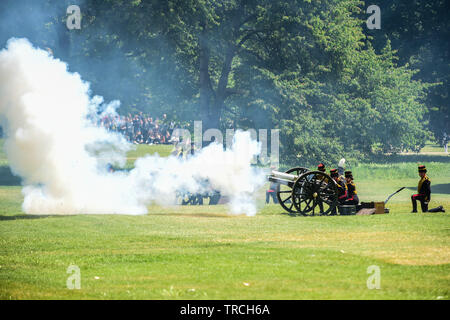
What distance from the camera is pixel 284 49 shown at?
33.8m

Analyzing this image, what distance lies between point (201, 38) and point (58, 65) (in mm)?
14675

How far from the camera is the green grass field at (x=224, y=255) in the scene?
35.1 feet

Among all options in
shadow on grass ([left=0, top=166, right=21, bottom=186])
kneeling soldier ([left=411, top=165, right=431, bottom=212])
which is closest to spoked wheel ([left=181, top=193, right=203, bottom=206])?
kneeling soldier ([left=411, top=165, right=431, bottom=212])

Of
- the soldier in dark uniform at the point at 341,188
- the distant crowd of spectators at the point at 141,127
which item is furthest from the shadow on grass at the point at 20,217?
the distant crowd of spectators at the point at 141,127

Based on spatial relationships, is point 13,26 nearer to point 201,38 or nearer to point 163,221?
point 201,38

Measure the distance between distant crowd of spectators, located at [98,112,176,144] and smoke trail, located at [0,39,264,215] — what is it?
17344 millimetres

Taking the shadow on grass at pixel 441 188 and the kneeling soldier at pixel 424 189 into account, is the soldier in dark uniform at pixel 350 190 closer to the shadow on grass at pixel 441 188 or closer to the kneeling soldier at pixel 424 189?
the kneeling soldier at pixel 424 189

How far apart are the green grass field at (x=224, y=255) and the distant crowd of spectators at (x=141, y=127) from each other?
66.3 ft

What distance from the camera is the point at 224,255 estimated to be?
1363 cm

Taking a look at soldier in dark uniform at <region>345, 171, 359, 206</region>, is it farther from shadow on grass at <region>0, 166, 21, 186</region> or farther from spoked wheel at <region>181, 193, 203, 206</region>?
shadow on grass at <region>0, 166, 21, 186</region>

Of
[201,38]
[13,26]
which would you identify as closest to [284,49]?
[201,38]

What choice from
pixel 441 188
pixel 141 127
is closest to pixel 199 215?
pixel 441 188

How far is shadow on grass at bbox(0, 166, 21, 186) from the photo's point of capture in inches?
1353

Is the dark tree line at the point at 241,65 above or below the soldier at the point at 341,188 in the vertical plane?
above
